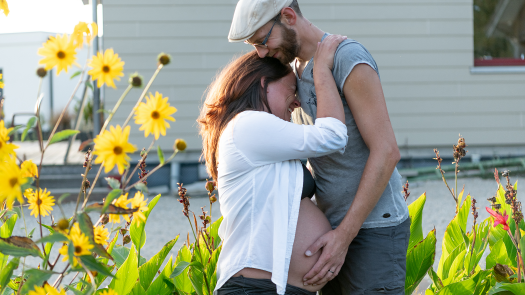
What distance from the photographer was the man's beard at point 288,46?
1.69 meters

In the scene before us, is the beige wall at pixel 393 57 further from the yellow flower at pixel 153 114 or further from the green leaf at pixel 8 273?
the yellow flower at pixel 153 114

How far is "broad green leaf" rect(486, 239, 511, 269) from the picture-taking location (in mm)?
1867

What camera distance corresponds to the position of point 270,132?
1379 millimetres

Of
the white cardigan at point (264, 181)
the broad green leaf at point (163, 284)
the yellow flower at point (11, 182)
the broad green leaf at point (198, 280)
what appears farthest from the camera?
the broad green leaf at point (198, 280)

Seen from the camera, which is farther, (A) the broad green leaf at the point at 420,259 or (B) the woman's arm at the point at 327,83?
(A) the broad green leaf at the point at 420,259

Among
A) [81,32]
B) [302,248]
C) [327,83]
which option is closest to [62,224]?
[81,32]

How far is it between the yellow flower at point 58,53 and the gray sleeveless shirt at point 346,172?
91cm

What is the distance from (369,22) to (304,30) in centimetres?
519

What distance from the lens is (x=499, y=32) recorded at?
6.98 m

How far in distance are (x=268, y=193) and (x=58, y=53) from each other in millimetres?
740

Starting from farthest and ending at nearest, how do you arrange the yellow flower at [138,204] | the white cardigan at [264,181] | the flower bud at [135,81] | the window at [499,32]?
the window at [499,32], the white cardigan at [264,181], the yellow flower at [138,204], the flower bud at [135,81]

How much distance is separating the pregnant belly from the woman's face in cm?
33

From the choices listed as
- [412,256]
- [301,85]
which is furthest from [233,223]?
[412,256]

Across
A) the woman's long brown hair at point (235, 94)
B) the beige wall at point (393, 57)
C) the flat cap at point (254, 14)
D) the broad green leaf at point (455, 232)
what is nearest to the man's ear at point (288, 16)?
the flat cap at point (254, 14)
